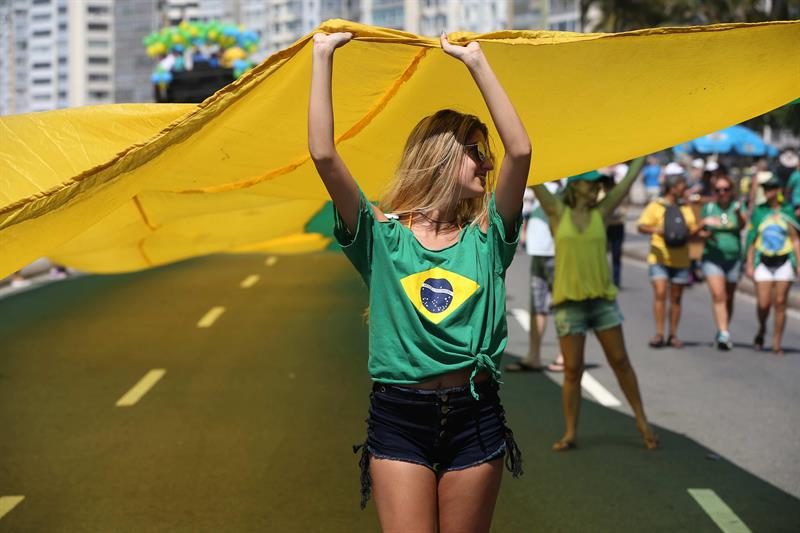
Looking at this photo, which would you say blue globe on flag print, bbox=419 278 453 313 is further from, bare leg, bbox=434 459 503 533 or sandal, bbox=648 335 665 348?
sandal, bbox=648 335 665 348

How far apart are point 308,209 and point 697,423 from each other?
325 cm

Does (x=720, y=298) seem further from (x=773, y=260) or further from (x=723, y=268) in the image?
(x=773, y=260)

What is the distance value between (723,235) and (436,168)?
10193 mm

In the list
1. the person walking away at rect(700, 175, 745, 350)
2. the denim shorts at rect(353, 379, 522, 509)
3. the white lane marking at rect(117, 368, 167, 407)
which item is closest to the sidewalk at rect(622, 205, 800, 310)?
the person walking away at rect(700, 175, 745, 350)

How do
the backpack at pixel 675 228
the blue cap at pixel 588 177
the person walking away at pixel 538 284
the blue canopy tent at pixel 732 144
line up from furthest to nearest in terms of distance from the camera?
1. the blue canopy tent at pixel 732 144
2. the backpack at pixel 675 228
3. the person walking away at pixel 538 284
4. the blue cap at pixel 588 177

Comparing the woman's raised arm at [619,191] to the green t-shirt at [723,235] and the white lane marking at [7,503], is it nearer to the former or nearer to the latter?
the white lane marking at [7,503]

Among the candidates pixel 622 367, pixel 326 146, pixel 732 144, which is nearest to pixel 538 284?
pixel 622 367

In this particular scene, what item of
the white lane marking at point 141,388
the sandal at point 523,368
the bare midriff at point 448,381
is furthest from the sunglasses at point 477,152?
the sandal at point 523,368

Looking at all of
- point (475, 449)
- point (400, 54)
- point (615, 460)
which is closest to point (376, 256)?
point (475, 449)

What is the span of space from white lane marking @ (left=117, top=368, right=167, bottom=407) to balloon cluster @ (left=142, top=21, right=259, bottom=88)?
20.4 meters

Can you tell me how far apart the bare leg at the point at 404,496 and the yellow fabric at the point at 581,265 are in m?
4.54

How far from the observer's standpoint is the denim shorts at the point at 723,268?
13.8 meters

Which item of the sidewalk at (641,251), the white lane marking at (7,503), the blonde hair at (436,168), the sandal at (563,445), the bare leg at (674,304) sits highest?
the blonde hair at (436,168)

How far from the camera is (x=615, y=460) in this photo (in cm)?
840
